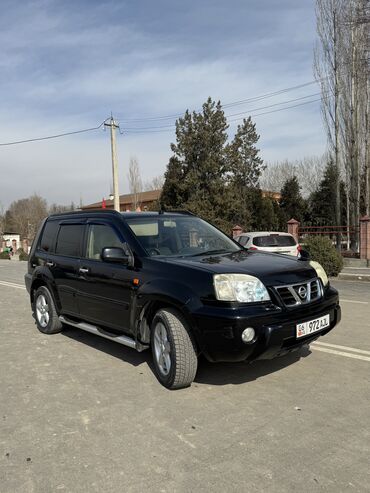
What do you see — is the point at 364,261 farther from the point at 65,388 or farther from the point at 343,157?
the point at 65,388

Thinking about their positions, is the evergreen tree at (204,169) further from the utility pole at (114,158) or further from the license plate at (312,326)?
the license plate at (312,326)

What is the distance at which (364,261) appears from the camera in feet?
56.2

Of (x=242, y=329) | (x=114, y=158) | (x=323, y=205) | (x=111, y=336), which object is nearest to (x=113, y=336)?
(x=111, y=336)

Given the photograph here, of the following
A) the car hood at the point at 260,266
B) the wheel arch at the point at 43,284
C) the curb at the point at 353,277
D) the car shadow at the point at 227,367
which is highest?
the car hood at the point at 260,266

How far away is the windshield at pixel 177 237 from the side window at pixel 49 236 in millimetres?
1805

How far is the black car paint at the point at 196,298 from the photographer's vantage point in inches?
139

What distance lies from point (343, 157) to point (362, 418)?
84.9 ft

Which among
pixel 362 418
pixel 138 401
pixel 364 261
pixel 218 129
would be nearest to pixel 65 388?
pixel 138 401

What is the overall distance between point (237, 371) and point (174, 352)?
3.02 ft

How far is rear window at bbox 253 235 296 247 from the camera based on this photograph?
12070 millimetres

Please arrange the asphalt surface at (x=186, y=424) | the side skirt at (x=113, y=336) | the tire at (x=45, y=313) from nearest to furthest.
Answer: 1. the asphalt surface at (x=186, y=424)
2. the side skirt at (x=113, y=336)
3. the tire at (x=45, y=313)

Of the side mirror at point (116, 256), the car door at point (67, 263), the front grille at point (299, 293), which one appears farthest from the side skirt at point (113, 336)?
the front grille at point (299, 293)

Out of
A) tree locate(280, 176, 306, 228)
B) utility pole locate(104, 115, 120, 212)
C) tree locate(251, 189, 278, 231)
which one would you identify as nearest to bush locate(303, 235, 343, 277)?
utility pole locate(104, 115, 120, 212)

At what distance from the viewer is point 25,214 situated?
88875mm
